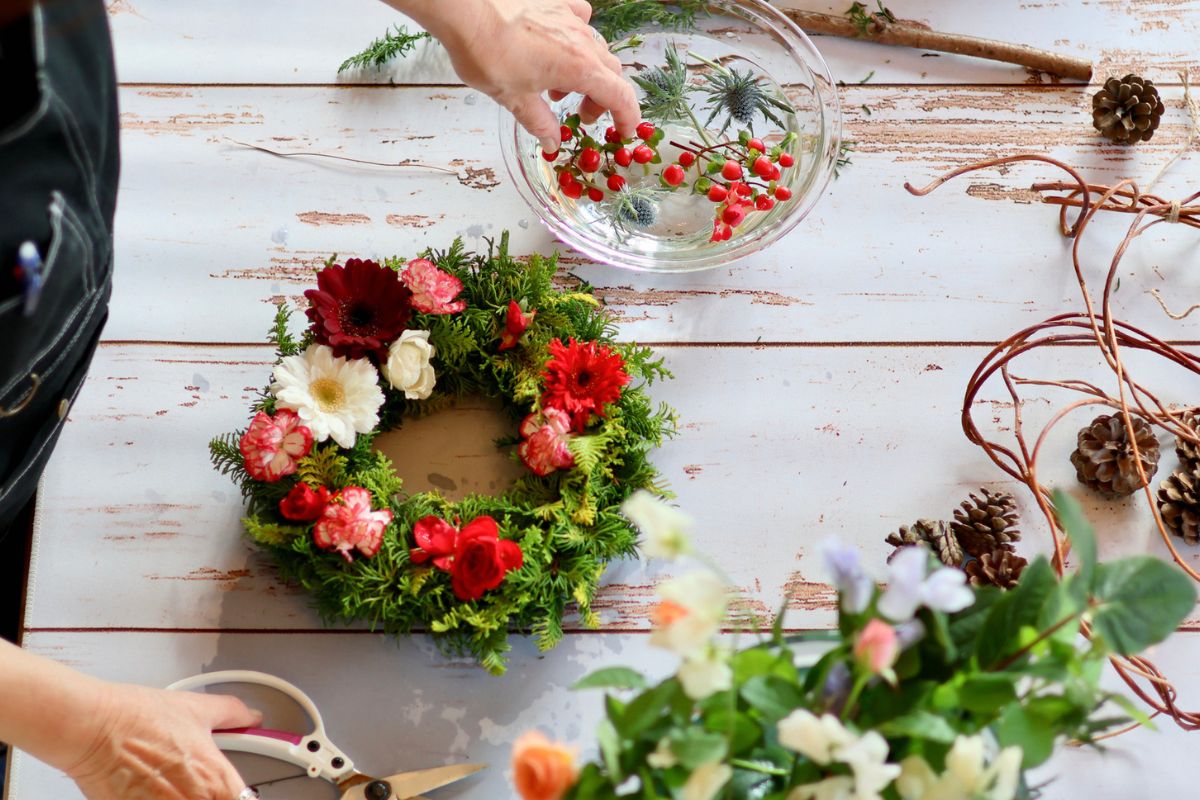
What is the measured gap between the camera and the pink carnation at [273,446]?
0.99 m

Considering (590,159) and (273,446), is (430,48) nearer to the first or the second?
(590,159)

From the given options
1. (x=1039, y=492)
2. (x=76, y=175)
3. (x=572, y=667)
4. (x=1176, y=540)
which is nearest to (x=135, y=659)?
(x=572, y=667)

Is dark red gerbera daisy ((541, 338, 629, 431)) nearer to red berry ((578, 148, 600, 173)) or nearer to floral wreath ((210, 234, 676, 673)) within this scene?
floral wreath ((210, 234, 676, 673))

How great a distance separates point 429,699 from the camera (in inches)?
41.3

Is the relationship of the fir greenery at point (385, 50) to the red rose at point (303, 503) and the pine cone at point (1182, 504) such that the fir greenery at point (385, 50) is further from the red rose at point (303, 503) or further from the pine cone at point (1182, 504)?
the pine cone at point (1182, 504)

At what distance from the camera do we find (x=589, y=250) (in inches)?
44.2

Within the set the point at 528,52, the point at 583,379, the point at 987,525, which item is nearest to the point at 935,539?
the point at 987,525

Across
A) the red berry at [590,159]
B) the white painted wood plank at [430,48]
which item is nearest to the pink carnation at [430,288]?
the red berry at [590,159]

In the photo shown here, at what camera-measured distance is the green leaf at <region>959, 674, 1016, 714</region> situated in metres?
0.56

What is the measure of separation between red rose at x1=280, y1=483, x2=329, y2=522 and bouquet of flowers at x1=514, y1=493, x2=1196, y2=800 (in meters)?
0.48

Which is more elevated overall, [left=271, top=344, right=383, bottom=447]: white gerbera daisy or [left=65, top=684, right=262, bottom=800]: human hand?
[left=271, top=344, right=383, bottom=447]: white gerbera daisy

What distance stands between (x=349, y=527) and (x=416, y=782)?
265mm

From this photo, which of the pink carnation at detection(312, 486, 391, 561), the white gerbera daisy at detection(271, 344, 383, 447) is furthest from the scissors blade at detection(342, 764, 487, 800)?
the white gerbera daisy at detection(271, 344, 383, 447)

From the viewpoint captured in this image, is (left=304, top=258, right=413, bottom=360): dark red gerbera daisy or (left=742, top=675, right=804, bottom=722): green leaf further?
(left=304, top=258, right=413, bottom=360): dark red gerbera daisy
